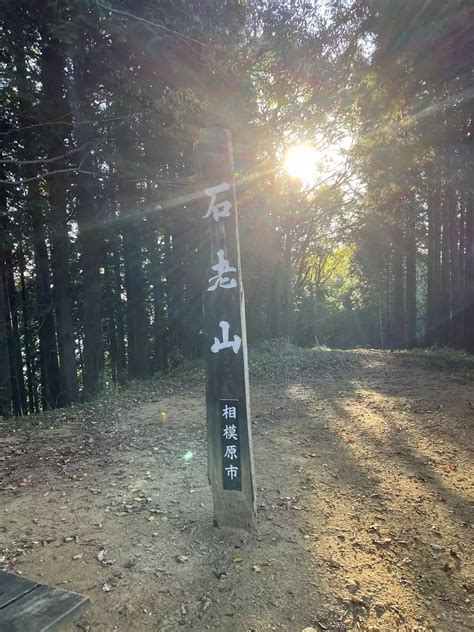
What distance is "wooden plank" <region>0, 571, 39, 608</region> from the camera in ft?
6.28

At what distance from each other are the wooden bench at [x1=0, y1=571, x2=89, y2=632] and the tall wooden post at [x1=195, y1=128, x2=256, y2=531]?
1.43 m

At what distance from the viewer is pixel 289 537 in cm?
319

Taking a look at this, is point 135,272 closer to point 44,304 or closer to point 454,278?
point 44,304

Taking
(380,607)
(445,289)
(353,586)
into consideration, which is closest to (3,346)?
(353,586)

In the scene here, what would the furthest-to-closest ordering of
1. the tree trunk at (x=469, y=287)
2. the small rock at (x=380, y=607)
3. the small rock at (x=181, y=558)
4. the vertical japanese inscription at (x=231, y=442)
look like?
the tree trunk at (x=469, y=287)
the vertical japanese inscription at (x=231, y=442)
the small rock at (x=181, y=558)
the small rock at (x=380, y=607)

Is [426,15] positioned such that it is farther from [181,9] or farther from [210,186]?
[210,186]

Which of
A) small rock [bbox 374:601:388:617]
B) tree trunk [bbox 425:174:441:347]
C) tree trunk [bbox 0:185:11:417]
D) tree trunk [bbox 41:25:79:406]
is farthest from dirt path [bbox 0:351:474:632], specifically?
tree trunk [bbox 0:185:11:417]

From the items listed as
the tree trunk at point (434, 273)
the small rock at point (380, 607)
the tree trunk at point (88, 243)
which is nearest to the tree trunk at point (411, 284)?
the tree trunk at point (434, 273)

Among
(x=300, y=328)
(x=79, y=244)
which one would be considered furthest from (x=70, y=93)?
(x=300, y=328)

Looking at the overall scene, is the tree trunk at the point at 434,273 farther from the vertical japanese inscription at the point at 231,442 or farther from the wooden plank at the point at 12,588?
the wooden plank at the point at 12,588

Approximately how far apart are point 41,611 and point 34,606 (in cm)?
6

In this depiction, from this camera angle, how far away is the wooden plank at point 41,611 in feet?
5.65

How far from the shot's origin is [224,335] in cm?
315

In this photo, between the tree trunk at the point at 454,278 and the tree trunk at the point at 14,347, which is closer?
the tree trunk at the point at 454,278
